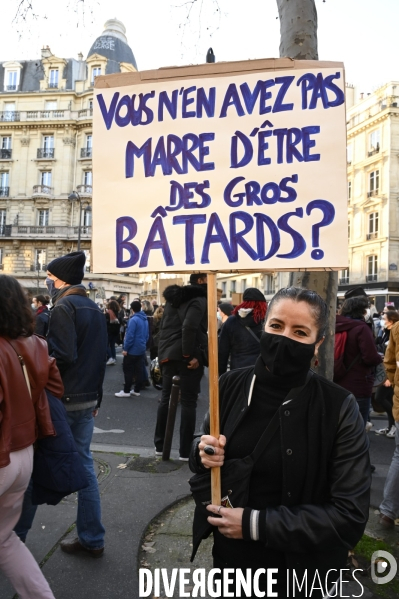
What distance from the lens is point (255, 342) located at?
5223 mm

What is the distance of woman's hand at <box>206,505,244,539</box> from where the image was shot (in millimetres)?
1600

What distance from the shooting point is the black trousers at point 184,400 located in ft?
16.0

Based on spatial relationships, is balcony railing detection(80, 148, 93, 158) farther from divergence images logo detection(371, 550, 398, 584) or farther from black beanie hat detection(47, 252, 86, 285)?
divergence images logo detection(371, 550, 398, 584)

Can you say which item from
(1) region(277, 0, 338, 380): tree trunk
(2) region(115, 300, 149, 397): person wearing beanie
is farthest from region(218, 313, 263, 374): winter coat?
(2) region(115, 300, 149, 397): person wearing beanie

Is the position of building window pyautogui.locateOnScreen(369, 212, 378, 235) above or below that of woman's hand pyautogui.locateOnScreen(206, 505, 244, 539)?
above

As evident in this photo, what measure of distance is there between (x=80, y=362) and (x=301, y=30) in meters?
2.78

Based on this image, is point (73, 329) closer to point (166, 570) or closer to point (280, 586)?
point (166, 570)

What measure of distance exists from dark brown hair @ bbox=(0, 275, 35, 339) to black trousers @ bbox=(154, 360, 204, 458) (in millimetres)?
2786

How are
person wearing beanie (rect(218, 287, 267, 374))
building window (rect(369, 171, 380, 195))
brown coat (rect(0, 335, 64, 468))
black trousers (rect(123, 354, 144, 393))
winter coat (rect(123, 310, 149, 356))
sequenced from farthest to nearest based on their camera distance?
building window (rect(369, 171, 380, 195))
black trousers (rect(123, 354, 144, 393))
winter coat (rect(123, 310, 149, 356))
person wearing beanie (rect(218, 287, 267, 374))
brown coat (rect(0, 335, 64, 468))

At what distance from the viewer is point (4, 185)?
45.8 metres

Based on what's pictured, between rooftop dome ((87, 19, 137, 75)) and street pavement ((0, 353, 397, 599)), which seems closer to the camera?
street pavement ((0, 353, 397, 599))

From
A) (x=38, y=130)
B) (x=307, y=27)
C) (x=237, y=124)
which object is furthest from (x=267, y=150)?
(x=38, y=130)

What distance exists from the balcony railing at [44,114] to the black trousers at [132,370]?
42.5 meters

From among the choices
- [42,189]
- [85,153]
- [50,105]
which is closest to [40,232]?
[42,189]
